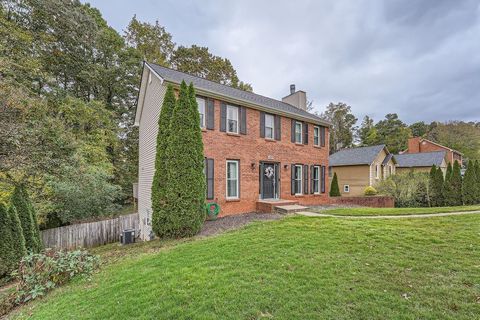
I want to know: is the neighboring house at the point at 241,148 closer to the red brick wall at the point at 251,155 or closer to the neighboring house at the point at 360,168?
the red brick wall at the point at 251,155

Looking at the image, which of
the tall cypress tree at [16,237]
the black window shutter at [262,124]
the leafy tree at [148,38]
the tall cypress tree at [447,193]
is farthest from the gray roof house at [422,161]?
the tall cypress tree at [16,237]

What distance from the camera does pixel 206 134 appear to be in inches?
387

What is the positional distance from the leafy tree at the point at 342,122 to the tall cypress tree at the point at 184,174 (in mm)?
37320

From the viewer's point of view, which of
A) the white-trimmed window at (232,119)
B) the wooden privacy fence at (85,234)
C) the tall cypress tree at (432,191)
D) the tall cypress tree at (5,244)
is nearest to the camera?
the tall cypress tree at (5,244)

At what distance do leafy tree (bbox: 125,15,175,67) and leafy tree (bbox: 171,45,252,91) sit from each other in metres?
1.89

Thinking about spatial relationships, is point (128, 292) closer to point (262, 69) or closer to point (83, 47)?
point (262, 69)

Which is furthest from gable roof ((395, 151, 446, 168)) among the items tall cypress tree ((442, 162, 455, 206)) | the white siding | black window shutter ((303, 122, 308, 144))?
the white siding

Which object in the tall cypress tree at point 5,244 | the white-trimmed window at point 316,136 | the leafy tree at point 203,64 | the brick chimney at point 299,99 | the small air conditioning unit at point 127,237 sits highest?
the leafy tree at point 203,64

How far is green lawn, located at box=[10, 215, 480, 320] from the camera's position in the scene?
296 cm

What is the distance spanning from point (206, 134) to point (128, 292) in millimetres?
6936

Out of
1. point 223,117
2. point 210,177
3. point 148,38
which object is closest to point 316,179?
point 223,117

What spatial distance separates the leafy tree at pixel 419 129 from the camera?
44.6 m

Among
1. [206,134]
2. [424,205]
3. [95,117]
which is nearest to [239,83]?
[95,117]

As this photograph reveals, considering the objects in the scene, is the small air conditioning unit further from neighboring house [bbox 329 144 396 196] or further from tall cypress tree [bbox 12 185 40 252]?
neighboring house [bbox 329 144 396 196]
